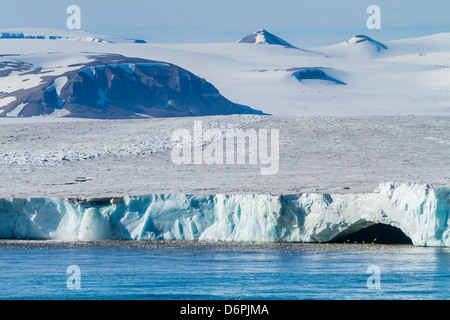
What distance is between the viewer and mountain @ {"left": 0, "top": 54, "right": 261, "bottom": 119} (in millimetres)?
70625

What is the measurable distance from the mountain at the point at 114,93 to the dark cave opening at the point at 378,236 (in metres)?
47.4

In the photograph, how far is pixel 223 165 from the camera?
102ft

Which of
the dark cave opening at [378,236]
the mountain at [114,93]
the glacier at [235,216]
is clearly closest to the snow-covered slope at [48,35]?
the mountain at [114,93]

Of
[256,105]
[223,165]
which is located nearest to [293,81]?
[256,105]

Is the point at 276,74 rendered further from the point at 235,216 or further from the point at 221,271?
Answer: the point at 221,271

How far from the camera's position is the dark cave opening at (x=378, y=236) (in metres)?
22.1

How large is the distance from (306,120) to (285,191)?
1394cm

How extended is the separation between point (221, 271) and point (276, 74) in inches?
3214

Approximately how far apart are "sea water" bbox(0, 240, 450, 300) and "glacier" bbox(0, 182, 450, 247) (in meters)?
0.41

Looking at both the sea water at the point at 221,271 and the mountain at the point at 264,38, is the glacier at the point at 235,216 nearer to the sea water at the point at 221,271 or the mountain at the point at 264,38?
the sea water at the point at 221,271

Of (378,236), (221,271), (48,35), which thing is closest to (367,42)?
(48,35)

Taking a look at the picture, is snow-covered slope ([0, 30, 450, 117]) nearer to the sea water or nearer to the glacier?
the glacier

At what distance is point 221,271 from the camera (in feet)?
58.2

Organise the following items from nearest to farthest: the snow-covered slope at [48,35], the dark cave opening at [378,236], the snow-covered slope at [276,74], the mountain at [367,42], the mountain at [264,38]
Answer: the dark cave opening at [378,236] < the snow-covered slope at [276,74] < the snow-covered slope at [48,35] < the mountain at [367,42] < the mountain at [264,38]
